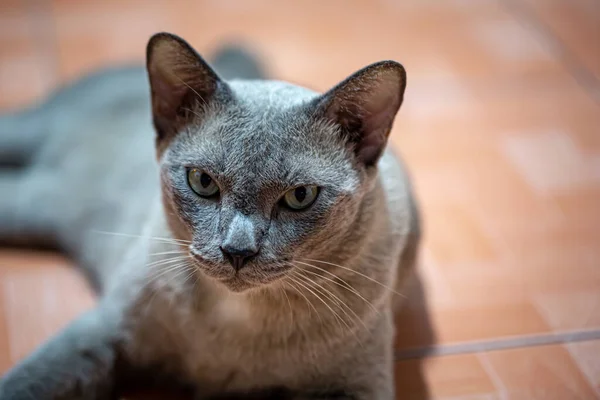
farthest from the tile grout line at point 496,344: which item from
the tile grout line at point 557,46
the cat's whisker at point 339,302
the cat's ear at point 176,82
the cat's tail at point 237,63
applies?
the tile grout line at point 557,46

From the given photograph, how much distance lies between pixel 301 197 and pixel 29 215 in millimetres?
829

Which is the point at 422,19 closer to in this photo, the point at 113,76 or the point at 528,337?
the point at 113,76

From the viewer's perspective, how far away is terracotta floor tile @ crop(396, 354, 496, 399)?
1450mm

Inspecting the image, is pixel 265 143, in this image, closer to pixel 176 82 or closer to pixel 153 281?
pixel 176 82

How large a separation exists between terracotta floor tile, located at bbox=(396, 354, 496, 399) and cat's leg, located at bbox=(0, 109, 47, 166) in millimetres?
1001

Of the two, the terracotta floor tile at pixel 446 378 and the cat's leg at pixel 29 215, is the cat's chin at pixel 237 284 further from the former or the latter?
the cat's leg at pixel 29 215

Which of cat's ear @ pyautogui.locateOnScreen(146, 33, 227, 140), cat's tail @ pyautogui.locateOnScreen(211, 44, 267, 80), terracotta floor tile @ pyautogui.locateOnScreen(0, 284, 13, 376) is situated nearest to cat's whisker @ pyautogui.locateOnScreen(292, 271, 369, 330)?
cat's ear @ pyautogui.locateOnScreen(146, 33, 227, 140)

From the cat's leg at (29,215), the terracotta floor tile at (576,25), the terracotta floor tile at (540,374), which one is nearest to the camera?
the terracotta floor tile at (540,374)

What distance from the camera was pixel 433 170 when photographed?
2.01 metres

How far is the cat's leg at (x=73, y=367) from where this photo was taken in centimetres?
125

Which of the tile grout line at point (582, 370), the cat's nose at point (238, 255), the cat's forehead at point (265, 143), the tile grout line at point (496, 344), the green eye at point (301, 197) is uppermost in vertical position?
the cat's forehead at point (265, 143)

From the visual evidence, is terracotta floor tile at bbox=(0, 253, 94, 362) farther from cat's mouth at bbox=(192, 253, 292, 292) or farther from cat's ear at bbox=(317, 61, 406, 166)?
cat's ear at bbox=(317, 61, 406, 166)

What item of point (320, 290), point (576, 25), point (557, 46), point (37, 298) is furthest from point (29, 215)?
point (576, 25)

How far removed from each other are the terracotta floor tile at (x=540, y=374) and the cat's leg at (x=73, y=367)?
2.41 ft
